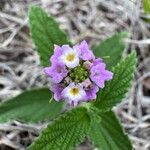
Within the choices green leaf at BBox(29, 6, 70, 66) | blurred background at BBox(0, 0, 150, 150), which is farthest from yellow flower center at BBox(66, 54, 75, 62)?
blurred background at BBox(0, 0, 150, 150)

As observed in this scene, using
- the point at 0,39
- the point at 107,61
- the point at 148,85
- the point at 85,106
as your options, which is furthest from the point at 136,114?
the point at 0,39

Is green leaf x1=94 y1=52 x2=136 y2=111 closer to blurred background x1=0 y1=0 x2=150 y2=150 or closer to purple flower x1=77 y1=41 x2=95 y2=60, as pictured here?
purple flower x1=77 y1=41 x2=95 y2=60

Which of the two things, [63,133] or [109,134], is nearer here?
[63,133]

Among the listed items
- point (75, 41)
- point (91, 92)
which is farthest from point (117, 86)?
point (75, 41)

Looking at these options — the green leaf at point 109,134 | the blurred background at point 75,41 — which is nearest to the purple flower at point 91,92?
the green leaf at point 109,134

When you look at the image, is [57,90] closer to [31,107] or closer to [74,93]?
[74,93]

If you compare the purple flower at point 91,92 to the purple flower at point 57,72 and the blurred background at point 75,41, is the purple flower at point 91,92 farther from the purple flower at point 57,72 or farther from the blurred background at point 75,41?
the blurred background at point 75,41

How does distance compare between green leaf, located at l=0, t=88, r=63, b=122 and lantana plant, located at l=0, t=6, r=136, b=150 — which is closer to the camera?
lantana plant, located at l=0, t=6, r=136, b=150

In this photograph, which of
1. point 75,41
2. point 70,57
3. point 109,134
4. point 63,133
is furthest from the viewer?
point 75,41
